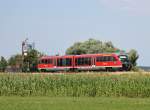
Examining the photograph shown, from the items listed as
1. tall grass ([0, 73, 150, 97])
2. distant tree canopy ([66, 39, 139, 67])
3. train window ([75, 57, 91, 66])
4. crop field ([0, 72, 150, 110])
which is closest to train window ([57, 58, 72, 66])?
train window ([75, 57, 91, 66])

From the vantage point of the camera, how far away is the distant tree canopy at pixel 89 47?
418 ft

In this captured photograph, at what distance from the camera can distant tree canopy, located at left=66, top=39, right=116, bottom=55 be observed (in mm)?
127525

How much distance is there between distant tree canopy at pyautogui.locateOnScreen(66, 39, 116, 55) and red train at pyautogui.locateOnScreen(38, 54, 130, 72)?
179 feet

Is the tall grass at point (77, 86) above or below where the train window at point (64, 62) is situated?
below

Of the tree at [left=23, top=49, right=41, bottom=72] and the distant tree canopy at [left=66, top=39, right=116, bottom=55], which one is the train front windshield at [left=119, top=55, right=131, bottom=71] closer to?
the tree at [left=23, top=49, right=41, bottom=72]

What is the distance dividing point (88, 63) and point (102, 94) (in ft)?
80.6

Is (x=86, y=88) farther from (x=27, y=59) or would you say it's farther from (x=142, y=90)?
(x=27, y=59)

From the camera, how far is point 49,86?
134 ft

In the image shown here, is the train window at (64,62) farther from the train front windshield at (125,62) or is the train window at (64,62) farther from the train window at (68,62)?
the train front windshield at (125,62)

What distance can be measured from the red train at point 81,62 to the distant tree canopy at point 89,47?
54.6 meters

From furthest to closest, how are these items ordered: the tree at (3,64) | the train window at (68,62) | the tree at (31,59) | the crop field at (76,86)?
the tree at (3,64), the tree at (31,59), the train window at (68,62), the crop field at (76,86)

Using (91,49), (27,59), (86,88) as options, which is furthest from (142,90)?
(91,49)

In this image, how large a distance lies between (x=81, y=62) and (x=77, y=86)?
24570 millimetres

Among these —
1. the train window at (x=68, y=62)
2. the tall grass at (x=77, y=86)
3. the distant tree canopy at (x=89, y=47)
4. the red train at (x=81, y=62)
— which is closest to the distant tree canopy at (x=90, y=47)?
the distant tree canopy at (x=89, y=47)
